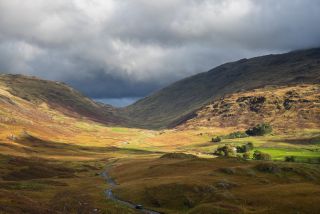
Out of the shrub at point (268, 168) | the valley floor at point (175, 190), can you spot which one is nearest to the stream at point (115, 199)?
the valley floor at point (175, 190)

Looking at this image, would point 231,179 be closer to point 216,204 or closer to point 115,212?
point 216,204

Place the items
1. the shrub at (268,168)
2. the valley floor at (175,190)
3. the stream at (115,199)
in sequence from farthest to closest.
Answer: the shrub at (268,168)
the stream at (115,199)
the valley floor at (175,190)

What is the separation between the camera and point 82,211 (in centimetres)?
9450

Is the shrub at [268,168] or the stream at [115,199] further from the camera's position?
the shrub at [268,168]

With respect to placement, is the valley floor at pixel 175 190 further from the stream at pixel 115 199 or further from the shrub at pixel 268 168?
the stream at pixel 115 199

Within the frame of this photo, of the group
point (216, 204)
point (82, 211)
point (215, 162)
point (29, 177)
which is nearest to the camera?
point (82, 211)

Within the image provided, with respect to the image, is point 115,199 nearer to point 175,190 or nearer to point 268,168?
point 175,190

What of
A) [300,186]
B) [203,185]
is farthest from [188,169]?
[300,186]

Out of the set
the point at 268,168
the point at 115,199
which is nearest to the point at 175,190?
the point at 115,199

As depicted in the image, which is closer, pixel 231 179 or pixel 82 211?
pixel 82 211

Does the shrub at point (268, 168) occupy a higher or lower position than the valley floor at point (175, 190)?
higher

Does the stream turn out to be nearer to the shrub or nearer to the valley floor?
the valley floor

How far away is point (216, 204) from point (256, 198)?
1236 cm

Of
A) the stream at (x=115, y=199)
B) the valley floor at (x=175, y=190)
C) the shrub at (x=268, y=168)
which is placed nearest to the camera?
the valley floor at (x=175, y=190)
